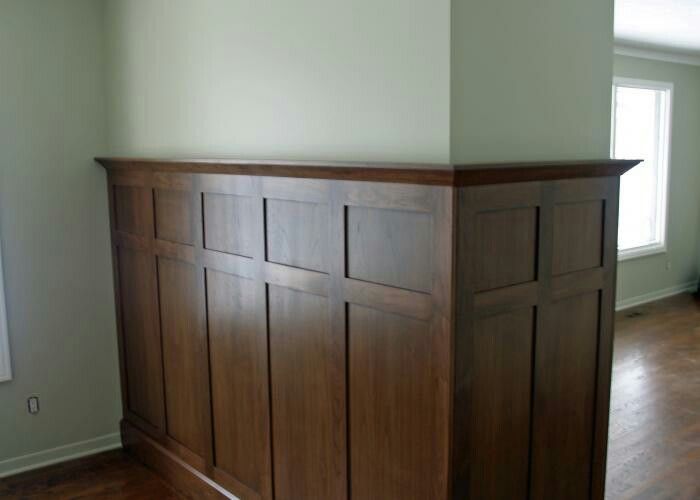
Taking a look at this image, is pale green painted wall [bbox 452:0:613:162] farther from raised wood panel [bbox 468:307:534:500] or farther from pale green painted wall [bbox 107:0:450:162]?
raised wood panel [bbox 468:307:534:500]

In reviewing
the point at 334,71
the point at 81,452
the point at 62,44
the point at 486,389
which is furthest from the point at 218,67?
the point at 81,452

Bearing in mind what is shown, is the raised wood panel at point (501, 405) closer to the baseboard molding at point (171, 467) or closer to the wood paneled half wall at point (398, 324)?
the wood paneled half wall at point (398, 324)

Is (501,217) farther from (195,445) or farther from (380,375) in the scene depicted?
(195,445)

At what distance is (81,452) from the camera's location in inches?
150

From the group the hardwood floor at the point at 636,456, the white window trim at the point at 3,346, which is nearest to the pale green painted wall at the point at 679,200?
the hardwood floor at the point at 636,456

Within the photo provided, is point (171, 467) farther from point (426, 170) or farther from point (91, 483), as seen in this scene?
point (426, 170)

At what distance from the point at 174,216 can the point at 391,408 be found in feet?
4.91

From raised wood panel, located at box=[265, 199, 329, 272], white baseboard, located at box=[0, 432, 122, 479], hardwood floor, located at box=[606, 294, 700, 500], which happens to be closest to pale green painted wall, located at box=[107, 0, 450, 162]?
raised wood panel, located at box=[265, 199, 329, 272]

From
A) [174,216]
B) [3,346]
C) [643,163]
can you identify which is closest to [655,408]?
[174,216]

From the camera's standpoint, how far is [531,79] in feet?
7.12

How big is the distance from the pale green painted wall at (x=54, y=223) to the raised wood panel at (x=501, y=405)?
245cm

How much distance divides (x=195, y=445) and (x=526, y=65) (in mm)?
2218

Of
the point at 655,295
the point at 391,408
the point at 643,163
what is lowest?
the point at 655,295

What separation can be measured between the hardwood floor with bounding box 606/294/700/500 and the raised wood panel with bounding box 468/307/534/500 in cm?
132
